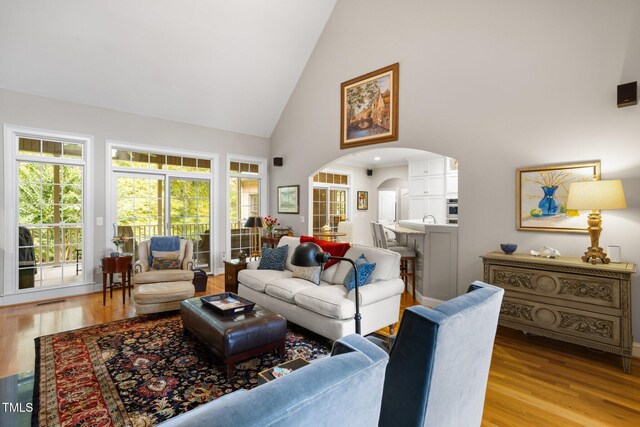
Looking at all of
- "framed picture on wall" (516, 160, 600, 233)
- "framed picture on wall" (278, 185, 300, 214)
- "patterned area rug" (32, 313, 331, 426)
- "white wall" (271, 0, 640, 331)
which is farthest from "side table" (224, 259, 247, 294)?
"framed picture on wall" (516, 160, 600, 233)

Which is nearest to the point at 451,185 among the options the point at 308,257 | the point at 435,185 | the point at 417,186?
the point at 435,185

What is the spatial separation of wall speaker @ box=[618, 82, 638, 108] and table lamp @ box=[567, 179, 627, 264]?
712mm

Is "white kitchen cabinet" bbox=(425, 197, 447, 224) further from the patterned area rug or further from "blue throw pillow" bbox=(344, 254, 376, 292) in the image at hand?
the patterned area rug

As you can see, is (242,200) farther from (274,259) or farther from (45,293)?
(45,293)

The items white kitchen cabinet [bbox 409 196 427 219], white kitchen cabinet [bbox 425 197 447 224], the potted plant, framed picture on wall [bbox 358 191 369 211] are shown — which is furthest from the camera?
framed picture on wall [bbox 358 191 369 211]

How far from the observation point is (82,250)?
4.89m

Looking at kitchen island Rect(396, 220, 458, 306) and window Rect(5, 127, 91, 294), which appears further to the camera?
window Rect(5, 127, 91, 294)

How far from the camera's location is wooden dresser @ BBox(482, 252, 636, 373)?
8.46 ft

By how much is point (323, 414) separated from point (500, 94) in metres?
3.91

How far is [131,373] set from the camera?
8.37 ft

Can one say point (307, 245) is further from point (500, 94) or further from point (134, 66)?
point (134, 66)

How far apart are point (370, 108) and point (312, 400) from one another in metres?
4.77

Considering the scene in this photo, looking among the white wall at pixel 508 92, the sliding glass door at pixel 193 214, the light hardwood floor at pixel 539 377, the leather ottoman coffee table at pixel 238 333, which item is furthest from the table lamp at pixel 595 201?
the sliding glass door at pixel 193 214

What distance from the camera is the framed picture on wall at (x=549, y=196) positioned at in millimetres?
3070
